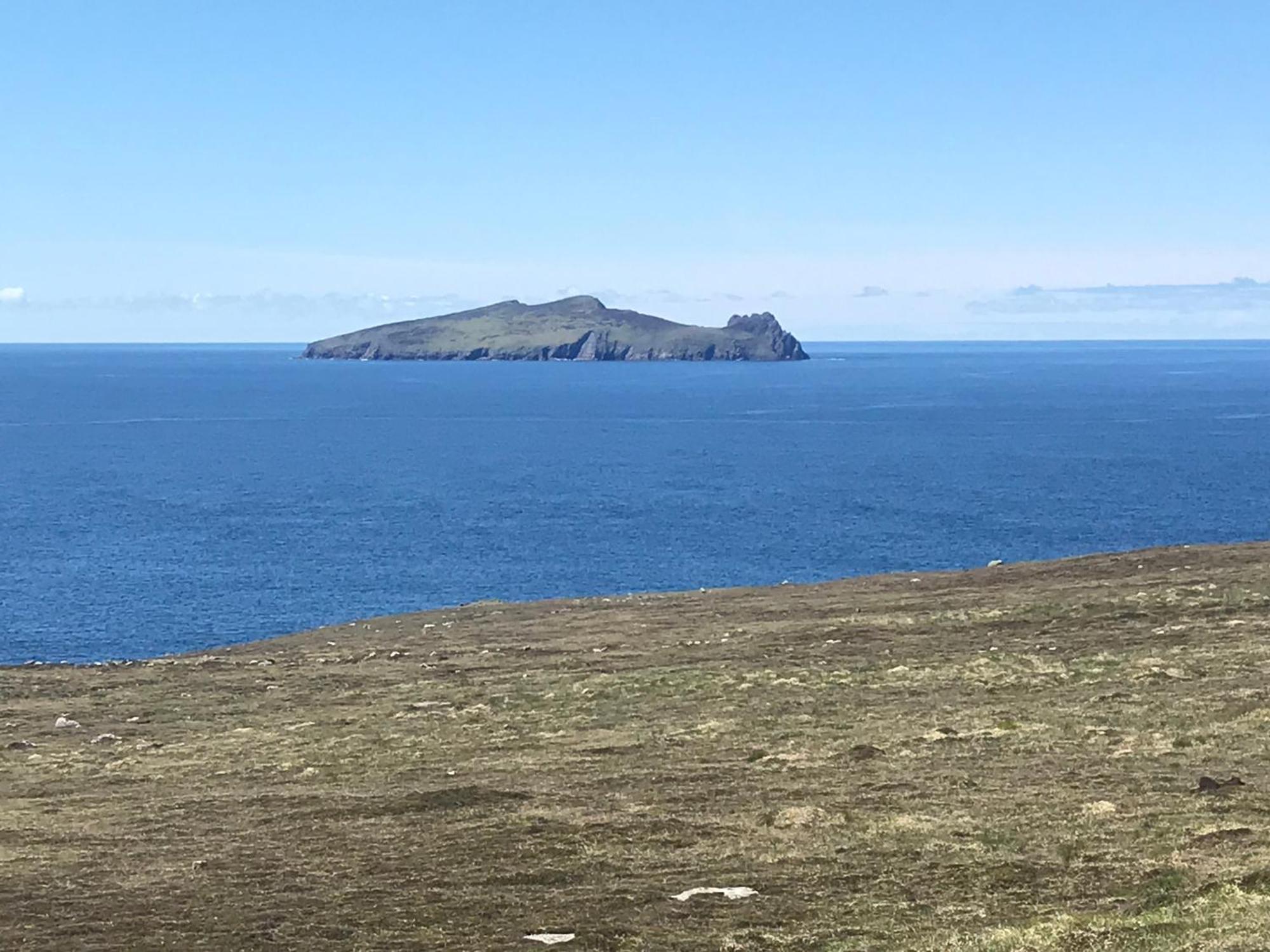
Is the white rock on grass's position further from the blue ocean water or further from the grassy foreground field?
the blue ocean water

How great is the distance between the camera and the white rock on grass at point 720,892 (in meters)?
21.5

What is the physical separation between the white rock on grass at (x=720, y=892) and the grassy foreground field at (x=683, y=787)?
22cm

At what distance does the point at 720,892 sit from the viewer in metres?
21.7

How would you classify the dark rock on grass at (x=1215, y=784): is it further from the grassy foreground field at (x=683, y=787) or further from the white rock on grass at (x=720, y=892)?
the white rock on grass at (x=720, y=892)

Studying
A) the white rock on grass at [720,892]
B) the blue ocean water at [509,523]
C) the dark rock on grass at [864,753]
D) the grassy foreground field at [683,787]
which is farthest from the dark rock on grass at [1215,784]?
the blue ocean water at [509,523]

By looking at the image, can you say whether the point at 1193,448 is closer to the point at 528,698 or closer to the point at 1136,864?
the point at 528,698

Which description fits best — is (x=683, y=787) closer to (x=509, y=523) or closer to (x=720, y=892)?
(x=720, y=892)

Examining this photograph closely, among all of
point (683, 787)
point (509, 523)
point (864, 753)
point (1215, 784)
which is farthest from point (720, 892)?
point (509, 523)

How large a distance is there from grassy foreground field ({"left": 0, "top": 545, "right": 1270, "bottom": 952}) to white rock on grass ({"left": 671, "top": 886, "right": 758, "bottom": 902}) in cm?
22

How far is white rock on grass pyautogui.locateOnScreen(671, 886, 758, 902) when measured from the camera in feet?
70.5

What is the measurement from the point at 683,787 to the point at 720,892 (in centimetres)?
715

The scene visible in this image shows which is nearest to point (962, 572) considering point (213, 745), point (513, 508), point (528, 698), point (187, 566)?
point (528, 698)

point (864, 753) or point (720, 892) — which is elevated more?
point (720, 892)

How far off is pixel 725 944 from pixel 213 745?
21.1 metres
